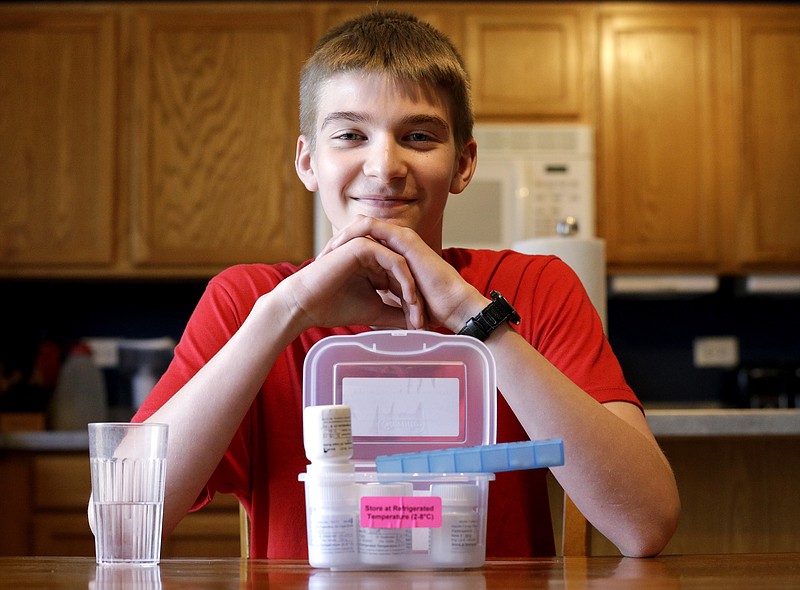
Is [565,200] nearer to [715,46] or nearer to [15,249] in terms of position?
[715,46]

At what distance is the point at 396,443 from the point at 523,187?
250 centimetres

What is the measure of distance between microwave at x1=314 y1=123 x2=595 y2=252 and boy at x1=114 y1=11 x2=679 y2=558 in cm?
194

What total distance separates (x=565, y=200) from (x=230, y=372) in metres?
2.39

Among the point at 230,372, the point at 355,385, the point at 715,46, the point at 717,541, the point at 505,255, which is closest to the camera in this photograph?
the point at 355,385

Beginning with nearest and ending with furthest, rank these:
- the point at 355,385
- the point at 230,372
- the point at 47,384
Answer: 1. the point at 355,385
2. the point at 230,372
3. the point at 47,384

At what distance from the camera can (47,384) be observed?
3246mm

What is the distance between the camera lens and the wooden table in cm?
75

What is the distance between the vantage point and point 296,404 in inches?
48.6

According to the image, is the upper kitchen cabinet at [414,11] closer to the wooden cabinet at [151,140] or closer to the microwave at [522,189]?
the wooden cabinet at [151,140]

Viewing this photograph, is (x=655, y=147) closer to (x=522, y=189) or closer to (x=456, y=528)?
(x=522, y=189)

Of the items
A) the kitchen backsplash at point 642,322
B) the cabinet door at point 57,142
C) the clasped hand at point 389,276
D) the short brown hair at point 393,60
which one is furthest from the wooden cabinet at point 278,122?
the clasped hand at point 389,276

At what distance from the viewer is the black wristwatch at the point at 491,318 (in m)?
1.03

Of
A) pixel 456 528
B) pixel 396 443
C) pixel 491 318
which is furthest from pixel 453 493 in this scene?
pixel 491 318

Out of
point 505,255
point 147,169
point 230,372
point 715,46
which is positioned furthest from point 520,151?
point 230,372
